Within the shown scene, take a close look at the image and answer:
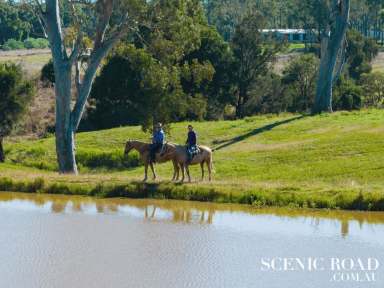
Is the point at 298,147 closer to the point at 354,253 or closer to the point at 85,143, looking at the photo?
the point at 85,143

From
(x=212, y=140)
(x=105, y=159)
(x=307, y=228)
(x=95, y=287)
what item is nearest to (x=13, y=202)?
(x=307, y=228)

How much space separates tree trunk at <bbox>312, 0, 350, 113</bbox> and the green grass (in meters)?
1.90

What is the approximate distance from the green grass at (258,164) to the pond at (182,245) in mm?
1052

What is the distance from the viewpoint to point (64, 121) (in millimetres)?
39219

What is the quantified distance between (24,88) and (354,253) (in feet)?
106

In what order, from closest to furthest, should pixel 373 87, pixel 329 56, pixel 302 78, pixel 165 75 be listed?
1. pixel 165 75
2. pixel 329 56
3. pixel 302 78
4. pixel 373 87

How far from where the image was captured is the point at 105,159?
46438 millimetres

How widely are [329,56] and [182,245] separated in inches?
1256

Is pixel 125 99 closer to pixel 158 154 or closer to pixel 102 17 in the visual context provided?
pixel 102 17

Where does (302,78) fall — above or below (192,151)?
above

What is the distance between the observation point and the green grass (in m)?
→ 30.2

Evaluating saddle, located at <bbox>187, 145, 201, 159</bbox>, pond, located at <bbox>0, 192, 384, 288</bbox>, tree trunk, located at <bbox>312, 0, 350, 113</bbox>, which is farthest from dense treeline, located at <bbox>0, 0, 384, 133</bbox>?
pond, located at <bbox>0, 192, 384, 288</bbox>

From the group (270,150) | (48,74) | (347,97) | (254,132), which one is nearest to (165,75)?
(270,150)

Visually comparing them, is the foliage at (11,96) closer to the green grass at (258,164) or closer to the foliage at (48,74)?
the green grass at (258,164)
